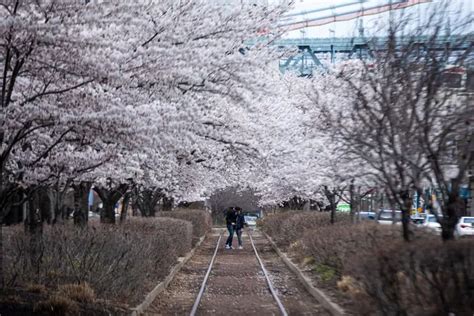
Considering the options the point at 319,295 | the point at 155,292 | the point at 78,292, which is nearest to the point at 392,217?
the point at 319,295

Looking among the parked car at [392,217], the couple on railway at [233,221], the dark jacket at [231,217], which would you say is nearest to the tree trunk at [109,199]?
the parked car at [392,217]

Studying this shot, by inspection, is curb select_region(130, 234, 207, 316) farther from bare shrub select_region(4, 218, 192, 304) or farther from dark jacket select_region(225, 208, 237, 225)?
dark jacket select_region(225, 208, 237, 225)

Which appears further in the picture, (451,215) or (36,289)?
(36,289)

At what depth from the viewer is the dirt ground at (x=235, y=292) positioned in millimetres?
12367

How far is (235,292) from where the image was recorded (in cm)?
1517

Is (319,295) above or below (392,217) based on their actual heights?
below

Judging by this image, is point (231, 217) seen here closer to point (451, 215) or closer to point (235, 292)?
point (235, 292)

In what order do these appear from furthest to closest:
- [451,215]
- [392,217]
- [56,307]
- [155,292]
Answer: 1. [392,217]
2. [155,292]
3. [451,215]
4. [56,307]

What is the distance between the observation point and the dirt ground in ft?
40.6

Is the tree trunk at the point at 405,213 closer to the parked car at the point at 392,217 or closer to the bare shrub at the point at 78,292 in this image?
the parked car at the point at 392,217

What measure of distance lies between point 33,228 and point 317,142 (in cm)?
969

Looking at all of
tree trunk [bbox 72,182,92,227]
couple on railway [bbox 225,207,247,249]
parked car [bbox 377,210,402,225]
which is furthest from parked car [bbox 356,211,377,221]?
tree trunk [bbox 72,182,92,227]

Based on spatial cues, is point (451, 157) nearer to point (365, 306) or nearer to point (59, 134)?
point (365, 306)

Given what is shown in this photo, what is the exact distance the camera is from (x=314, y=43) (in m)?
33.8
